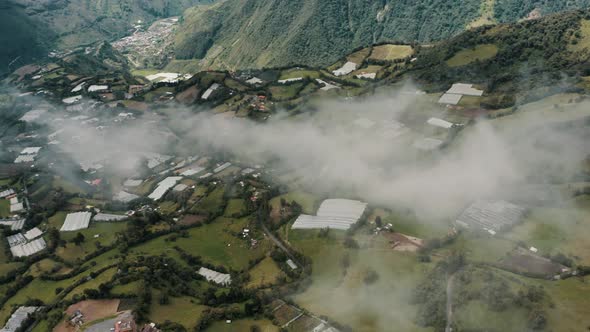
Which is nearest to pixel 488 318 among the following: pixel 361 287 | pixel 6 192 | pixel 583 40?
pixel 361 287

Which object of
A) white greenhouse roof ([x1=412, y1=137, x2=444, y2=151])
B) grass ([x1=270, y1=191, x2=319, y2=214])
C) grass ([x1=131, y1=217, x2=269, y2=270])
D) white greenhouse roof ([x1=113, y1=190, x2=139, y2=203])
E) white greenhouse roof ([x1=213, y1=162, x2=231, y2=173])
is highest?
white greenhouse roof ([x1=412, y1=137, x2=444, y2=151])

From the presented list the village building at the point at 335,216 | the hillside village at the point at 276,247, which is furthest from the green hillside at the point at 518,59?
the village building at the point at 335,216

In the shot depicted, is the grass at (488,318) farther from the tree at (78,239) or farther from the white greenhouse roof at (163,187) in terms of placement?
the white greenhouse roof at (163,187)

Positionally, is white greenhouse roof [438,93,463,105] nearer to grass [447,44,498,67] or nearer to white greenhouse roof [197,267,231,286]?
grass [447,44,498,67]

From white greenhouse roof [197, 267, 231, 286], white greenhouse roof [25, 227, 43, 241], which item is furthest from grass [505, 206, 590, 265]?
white greenhouse roof [25, 227, 43, 241]

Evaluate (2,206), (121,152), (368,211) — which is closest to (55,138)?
(121,152)
